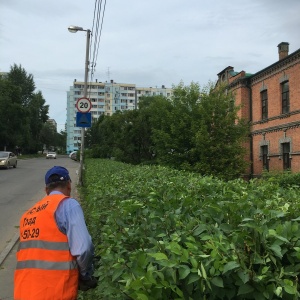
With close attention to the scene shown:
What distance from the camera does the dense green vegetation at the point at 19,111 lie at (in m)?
59.2

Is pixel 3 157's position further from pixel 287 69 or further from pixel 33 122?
pixel 33 122

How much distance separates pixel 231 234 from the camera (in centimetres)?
204

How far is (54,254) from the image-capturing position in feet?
7.89

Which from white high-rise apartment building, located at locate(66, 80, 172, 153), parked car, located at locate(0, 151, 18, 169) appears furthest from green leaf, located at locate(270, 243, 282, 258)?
white high-rise apartment building, located at locate(66, 80, 172, 153)

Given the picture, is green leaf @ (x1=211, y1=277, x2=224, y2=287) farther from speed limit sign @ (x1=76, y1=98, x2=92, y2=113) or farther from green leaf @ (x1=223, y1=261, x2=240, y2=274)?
speed limit sign @ (x1=76, y1=98, x2=92, y2=113)

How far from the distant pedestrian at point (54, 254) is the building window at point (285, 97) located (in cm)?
2109

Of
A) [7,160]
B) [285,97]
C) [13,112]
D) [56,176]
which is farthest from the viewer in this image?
[13,112]

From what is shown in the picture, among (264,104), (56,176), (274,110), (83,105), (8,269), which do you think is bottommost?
(8,269)

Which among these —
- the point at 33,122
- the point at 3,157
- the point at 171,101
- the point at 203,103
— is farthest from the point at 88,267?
the point at 33,122

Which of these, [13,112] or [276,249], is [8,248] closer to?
[276,249]

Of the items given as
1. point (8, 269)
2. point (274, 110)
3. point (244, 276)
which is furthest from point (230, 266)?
point (274, 110)

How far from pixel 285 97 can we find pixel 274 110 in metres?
1.23

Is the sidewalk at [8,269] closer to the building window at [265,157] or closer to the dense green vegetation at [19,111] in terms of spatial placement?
the building window at [265,157]

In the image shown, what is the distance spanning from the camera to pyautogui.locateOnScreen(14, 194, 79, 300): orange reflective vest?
93.5 inches
